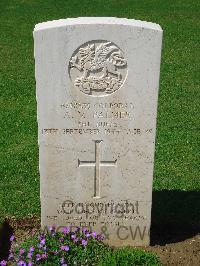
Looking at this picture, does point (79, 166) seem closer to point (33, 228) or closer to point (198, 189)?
point (33, 228)

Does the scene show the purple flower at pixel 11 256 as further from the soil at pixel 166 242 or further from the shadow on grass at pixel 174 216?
the shadow on grass at pixel 174 216

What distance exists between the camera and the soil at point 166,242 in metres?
5.21

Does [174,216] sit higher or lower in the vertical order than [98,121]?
lower

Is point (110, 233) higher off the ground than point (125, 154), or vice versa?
point (125, 154)

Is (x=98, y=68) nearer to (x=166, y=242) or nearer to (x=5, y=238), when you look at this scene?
(x=166, y=242)

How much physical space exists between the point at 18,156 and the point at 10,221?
172 cm

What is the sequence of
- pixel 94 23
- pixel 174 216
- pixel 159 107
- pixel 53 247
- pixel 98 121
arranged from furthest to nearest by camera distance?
pixel 159 107
pixel 174 216
pixel 53 247
pixel 98 121
pixel 94 23

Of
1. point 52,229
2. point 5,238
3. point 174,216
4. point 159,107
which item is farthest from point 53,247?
point 159,107

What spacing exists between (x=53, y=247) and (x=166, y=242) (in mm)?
1267

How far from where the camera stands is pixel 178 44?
1360cm

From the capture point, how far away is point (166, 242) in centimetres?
552

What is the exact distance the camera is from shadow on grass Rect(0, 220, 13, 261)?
17.6 feet

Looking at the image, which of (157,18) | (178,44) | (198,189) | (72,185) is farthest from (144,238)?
(157,18)

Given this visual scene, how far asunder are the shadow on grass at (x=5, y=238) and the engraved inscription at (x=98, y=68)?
1.91 meters
